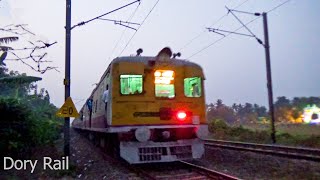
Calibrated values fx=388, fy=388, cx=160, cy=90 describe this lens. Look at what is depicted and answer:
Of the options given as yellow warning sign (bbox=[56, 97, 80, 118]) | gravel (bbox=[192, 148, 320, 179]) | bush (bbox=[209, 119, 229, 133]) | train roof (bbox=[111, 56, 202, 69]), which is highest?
train roof (bbox=[111, 56, 202, 69])

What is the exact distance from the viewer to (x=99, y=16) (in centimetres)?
1366

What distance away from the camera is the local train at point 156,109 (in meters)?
11.1

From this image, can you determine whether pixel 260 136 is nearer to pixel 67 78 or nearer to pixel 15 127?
pixel 67 78

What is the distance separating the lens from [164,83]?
1204cm

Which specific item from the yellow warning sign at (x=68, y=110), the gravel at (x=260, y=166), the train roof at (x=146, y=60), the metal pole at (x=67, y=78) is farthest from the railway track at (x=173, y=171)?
the train roof at (x=146, y=60)

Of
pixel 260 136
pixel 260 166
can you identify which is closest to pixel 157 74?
pixel 260 166

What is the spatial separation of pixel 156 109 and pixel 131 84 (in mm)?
1052

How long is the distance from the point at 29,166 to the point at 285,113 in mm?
83100

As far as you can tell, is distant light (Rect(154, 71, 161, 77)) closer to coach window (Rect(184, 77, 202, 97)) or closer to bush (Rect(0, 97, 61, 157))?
coach window (Rect(184, 77, 202, 97))

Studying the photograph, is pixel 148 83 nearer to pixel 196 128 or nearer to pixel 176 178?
pixel 196 128

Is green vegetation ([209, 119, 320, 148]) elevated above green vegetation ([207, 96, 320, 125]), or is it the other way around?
green vegetation ([207, 96, 320, 125])

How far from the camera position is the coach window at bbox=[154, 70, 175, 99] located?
11773mm

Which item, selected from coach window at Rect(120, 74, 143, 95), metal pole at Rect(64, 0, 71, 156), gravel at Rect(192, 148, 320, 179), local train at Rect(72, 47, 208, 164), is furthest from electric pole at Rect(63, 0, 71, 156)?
gravel at Rect(192, 148, 320, 179)

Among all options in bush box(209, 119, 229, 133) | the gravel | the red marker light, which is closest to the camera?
the gravel
